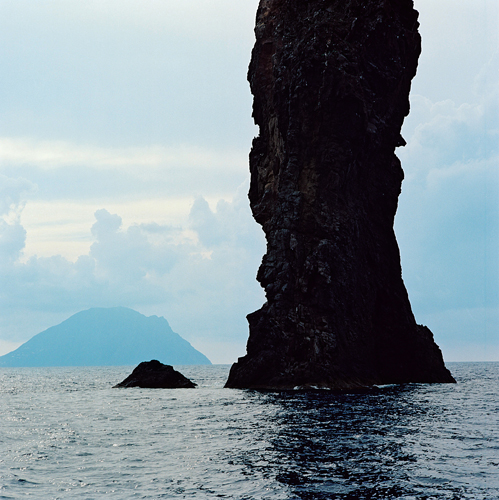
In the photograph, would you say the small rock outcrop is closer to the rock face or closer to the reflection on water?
the rock face

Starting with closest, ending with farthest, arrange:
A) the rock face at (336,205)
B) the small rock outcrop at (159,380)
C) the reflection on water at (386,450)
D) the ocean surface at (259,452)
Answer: the reflection on water at (386,450), the ocean surface at (259,452), the rock face at (336,205), the small rock outcrop at (159,380)

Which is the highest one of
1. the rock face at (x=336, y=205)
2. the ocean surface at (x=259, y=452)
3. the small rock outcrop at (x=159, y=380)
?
the rock face at (x=336, y=205)

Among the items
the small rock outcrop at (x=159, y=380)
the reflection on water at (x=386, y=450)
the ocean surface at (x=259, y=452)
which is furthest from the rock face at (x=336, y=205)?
the reflection on water at (x=386, y=450)

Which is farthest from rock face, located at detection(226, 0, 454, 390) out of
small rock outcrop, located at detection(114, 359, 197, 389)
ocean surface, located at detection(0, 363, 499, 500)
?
ocean surface, located at detection(0, 363, 499, 500)

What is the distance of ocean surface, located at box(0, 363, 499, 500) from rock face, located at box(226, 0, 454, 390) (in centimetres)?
1421

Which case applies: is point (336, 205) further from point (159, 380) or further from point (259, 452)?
point (259, 452)

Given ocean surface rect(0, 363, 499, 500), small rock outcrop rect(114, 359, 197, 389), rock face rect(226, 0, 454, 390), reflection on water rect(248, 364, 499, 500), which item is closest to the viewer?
reflection on water rect(248, 364, 499, 500)

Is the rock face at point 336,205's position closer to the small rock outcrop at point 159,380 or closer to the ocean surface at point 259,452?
the small rock outcrop at point 159,380

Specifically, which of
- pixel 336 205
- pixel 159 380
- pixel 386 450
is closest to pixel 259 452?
pixel 386 450

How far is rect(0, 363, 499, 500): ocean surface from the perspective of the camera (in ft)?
49.3

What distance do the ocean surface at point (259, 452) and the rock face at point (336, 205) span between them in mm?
14205

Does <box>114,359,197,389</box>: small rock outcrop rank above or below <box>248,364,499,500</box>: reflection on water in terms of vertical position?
above

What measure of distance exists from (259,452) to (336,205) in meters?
36.2

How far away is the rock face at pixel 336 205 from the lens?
4953cm
